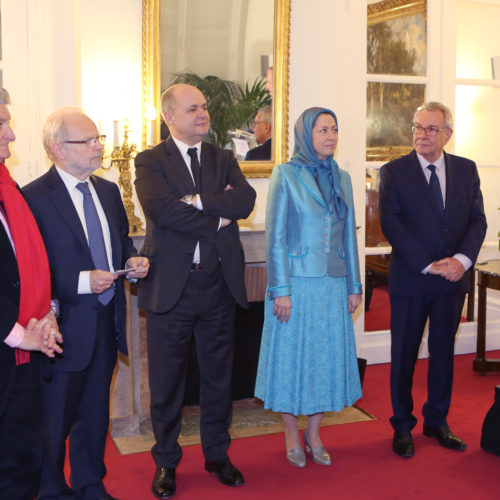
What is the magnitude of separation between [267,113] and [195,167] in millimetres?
1725

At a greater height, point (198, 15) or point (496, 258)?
point (198, 15)

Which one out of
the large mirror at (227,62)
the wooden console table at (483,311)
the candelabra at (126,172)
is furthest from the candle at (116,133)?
the wooden console table at (483,311)

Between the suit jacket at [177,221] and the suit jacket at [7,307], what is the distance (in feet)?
2.90

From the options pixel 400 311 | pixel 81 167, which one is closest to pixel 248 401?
pixel 400 311

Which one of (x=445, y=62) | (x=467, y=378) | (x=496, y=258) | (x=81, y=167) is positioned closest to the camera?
(x=81, y=167)

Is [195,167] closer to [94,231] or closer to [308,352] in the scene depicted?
[94,231]

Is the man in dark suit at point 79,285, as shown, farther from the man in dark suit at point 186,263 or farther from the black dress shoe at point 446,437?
the black dress shoe at point 446,437

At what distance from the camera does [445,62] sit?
496 centimetres

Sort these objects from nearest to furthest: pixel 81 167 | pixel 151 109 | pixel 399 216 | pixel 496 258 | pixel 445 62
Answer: pixel 81 167, pixel 399 216, pixel 151 109, pixel 445 62, pixel 496 258

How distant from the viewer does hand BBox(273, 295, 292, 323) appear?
311cm

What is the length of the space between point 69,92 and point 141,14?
2.58ft

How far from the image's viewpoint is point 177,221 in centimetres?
278

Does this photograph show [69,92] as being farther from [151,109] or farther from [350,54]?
[350,54]

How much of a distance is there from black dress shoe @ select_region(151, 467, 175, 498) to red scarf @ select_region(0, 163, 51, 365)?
1128mm
